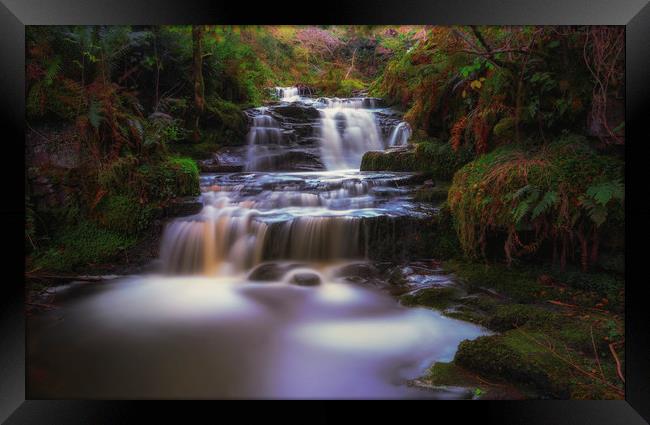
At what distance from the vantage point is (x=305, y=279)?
10.2 feet

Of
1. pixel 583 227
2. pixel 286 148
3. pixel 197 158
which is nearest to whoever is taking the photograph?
pixel 583 227

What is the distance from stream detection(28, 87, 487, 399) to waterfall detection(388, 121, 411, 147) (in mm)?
466

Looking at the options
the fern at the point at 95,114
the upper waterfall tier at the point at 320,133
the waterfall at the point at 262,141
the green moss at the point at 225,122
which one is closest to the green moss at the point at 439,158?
the upper waterfall tier at the point at 320,133

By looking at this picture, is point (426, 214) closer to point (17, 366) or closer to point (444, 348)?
point (444, 348)

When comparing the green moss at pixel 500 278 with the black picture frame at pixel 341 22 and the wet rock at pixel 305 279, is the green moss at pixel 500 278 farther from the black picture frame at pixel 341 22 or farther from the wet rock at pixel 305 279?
the wet rock at pixel 305 279

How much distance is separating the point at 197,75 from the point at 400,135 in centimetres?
208

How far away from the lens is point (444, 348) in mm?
2615

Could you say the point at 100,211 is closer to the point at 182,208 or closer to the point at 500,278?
the point at 182,208

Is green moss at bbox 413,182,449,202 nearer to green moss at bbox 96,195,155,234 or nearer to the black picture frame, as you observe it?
the black picture frame

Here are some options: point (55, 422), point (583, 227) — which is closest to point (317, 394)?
point (55, 422)

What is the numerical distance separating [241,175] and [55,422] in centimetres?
232

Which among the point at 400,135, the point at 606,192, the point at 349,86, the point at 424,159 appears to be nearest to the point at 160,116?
the point at 349,86

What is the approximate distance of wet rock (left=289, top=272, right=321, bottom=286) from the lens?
3.08 m

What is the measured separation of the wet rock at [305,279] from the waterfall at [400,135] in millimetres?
1635
